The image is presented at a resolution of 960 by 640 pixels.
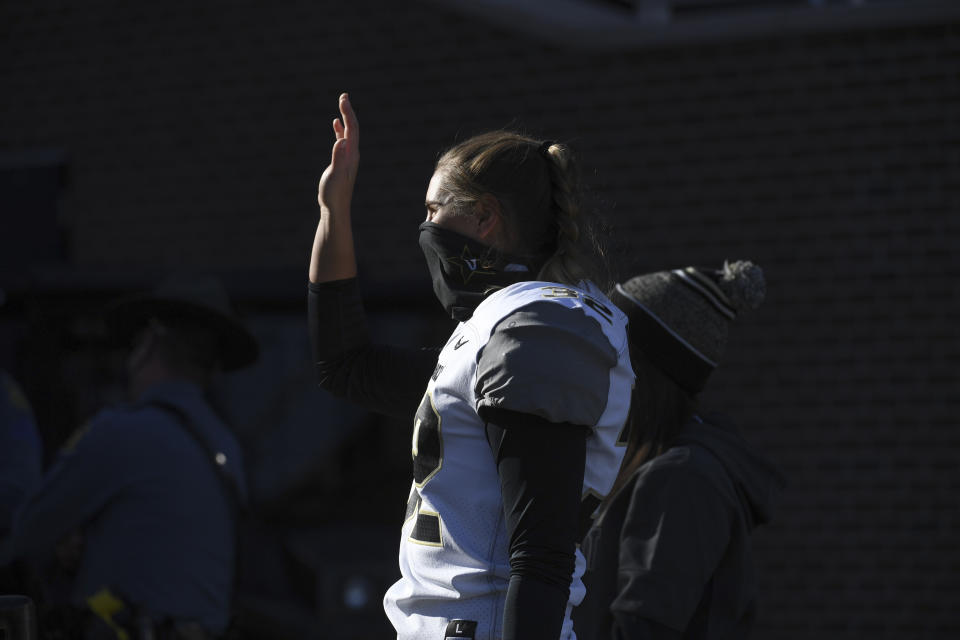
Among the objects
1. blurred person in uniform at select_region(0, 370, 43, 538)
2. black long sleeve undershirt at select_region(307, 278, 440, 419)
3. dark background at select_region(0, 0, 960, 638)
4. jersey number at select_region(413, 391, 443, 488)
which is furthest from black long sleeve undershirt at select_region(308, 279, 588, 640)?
dark background at select_region(0, 0, 960, 638)

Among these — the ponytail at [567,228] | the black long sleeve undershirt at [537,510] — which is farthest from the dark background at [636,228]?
the black long sleeve undershirt at [537,510]

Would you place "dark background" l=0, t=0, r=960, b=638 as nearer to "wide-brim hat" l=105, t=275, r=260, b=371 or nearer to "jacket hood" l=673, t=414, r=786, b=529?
"wide-brim hat" l=105, t=275, r=260, b=371

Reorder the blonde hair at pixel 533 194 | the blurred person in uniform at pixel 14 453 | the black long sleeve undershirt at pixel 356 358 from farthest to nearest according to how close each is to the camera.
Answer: the blurred person in uniform at pixel 14 453, the black long sleeve undershirt at pixel 356 358, the blonde hair at pixel 533 194

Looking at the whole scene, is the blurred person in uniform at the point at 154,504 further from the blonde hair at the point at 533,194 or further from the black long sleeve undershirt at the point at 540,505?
the black long sleeve undershirt at the point at 540,505

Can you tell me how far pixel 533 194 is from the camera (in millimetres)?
1840

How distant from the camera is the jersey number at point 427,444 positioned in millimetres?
1681

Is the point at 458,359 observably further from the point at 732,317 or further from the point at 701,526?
the point at 732,317

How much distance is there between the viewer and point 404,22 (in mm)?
6980

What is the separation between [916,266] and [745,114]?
53.5 inches

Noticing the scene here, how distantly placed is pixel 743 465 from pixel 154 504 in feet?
6.18

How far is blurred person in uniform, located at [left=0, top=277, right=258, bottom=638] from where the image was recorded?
3199 mm

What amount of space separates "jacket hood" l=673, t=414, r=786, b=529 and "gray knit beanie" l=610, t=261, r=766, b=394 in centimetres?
12

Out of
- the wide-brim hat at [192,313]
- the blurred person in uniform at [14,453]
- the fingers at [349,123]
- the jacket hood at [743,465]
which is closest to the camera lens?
the fingers at [349,123]

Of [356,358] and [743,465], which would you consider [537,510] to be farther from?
[743,465]
